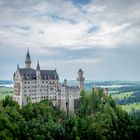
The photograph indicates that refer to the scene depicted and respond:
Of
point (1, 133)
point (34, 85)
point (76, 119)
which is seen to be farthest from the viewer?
point (34, 85)

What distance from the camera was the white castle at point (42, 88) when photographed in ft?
387

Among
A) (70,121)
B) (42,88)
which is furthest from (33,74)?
(70,121)

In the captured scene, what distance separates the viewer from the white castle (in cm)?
11781

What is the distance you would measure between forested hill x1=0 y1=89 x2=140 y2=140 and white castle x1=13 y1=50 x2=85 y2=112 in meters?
3.75

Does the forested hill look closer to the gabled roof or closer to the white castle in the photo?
the white castle

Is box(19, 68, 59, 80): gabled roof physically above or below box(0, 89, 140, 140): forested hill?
above

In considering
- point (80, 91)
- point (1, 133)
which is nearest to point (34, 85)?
point (80, 91)

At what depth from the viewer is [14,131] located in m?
93.1

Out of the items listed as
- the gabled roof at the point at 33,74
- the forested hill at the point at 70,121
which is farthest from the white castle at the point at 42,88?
the forested hill at the point at 70,121

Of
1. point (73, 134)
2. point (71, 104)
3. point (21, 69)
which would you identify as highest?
point (21, 69)

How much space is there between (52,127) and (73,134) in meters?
6.16

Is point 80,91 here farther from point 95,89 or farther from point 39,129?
point 39,129

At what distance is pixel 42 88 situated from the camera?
12150 centimetres

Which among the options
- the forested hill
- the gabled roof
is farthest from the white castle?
the forested hill
